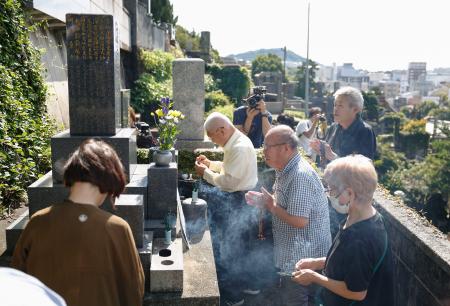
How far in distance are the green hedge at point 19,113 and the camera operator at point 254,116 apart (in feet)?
10.3

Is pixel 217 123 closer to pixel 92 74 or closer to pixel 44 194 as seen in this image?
pixel 92 74

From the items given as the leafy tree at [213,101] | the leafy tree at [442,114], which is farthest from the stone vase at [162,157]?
the leafy tree at [442,114]

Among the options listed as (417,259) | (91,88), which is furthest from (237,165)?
(417,259)

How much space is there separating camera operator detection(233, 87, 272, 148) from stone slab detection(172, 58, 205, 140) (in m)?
3.08

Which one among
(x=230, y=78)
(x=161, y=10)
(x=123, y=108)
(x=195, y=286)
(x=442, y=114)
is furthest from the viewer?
(x=442, y=114)

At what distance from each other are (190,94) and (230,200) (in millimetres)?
5475

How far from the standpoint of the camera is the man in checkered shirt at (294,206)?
3.49 m

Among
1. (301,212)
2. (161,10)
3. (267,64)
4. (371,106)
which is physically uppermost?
(161,10)

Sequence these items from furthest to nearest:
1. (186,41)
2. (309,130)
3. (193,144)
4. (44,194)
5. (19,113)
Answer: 1. (186,41)
2. (193,144)
3. (309,130)
4. (19,113)
5. (44,194)

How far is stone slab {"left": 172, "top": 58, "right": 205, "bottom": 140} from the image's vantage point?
1017 cm

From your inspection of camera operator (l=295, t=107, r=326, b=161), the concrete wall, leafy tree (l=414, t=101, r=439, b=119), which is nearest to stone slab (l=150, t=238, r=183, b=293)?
the concrete wall

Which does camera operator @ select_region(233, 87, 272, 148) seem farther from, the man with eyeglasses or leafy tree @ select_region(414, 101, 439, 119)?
leafy tree @ select_region(414, 101, 439, 119)

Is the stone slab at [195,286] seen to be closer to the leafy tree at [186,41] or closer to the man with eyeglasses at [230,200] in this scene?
the man with eyeglasses at [230,200]

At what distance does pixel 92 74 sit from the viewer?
15.3ft
